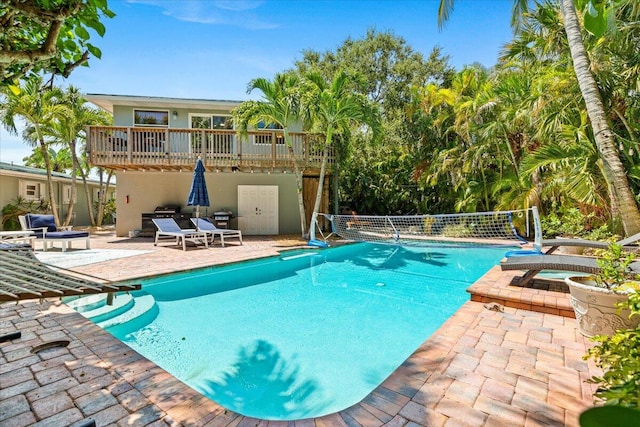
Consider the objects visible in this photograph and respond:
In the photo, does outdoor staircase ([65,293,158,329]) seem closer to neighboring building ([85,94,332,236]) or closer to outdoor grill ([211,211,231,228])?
neighboring building ([85,94,332,236])

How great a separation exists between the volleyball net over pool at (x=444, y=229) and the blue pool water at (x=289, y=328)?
2.94m

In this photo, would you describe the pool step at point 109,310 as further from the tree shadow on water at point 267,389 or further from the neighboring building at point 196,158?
the neighboring building at point 196,158

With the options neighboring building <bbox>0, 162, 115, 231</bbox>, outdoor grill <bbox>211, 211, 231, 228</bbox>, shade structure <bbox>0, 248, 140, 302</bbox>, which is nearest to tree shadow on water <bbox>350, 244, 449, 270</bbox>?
outdoor grill <bbox>211, 211, 231, 228</bbox>

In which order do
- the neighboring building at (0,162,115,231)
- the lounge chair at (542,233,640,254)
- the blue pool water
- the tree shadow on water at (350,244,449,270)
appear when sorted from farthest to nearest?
the neighboring building at (0,162,115,231) < the tree shadow on water at (350,244,449,270) < the lounge chair at (542,233,640,254) < the blue pool water

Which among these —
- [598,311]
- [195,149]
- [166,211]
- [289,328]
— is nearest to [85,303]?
[289,328]

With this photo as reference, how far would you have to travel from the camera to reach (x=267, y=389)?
331 centimetres

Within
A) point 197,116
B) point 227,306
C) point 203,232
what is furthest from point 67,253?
point 197,116

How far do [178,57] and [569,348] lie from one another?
543 inches

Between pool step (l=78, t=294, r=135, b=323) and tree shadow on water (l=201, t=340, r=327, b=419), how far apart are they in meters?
2.13

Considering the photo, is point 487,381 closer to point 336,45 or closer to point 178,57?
point 178,57

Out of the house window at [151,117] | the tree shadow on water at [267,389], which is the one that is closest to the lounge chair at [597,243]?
the tree shadow on water at [267,389]

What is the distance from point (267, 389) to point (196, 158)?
1006 centimetres

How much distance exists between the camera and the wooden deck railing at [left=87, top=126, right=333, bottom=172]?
11203mm

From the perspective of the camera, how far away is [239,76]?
13.9 metres
